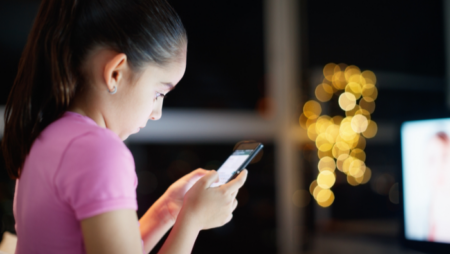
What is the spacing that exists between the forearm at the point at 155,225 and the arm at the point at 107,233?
12.0 inches

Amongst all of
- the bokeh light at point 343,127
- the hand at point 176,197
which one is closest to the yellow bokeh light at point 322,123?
the bokeh light at point 343,127

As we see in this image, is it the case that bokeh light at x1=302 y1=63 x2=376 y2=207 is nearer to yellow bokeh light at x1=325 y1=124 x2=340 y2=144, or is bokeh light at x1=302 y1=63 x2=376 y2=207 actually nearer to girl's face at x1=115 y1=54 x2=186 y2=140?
yellow bokeh light at x1=325 y1=124 x2=340 y2=144

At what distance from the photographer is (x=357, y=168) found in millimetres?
2527

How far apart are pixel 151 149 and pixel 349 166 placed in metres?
1.23

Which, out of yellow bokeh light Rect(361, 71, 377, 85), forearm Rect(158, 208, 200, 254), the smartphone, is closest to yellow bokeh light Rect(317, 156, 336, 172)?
yellow bokeh light Rect(361, 71, 377, 85)

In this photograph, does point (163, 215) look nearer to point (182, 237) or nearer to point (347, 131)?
point (182, 237)

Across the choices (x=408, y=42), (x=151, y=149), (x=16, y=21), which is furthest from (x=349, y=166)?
(x=16, y=21)

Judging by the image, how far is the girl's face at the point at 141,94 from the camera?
688 millimetres

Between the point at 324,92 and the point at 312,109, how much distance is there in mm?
140

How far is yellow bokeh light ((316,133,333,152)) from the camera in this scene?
2554 mm

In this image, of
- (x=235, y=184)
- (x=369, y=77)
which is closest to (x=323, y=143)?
(x=369, y=77)

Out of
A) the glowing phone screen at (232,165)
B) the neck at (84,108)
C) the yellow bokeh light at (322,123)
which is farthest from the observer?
the yellow bokeh light at (322,123)

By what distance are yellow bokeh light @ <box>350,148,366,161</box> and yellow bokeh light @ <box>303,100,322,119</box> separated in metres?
0.33

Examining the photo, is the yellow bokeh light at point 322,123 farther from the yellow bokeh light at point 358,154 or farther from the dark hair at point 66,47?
the dark hair at point 66,47
